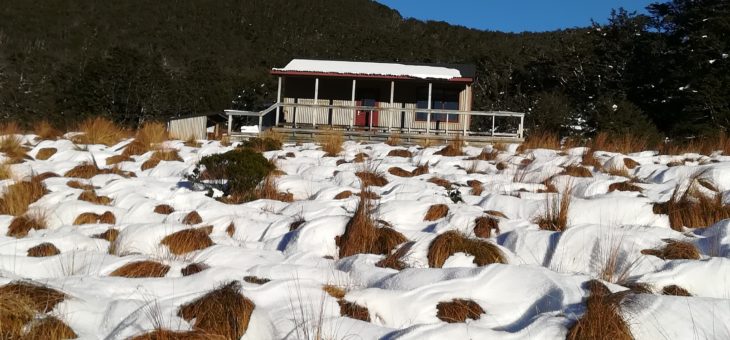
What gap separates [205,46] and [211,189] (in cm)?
7093

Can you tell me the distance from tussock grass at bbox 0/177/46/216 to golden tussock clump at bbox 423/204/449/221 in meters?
3.92

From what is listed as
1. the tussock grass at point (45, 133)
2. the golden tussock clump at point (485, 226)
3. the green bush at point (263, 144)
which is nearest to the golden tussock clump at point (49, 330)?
the golden tussock clump at point (485, 226)

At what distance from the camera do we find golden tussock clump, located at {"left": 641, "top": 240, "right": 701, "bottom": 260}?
411 centimetres

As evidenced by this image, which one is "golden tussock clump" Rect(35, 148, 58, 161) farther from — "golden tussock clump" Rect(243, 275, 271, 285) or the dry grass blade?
"golden tussock clump" Rect(243, 275, 271, 285)

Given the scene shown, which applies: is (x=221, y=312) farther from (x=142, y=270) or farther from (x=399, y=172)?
(x=399, y=172)

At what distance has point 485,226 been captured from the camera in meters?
4.99

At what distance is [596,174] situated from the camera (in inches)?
298

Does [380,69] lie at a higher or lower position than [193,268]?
higher

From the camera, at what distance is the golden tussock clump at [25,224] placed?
16.7 ft

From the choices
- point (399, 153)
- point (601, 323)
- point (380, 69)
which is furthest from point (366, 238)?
point (380, 69)

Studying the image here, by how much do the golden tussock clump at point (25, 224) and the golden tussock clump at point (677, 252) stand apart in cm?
512

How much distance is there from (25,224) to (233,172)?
2.15m

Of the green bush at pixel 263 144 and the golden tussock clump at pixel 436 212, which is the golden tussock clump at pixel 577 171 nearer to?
the golden tussock clump at pixel 436 212

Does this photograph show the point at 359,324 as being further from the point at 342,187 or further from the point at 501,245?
the point at 342,187
